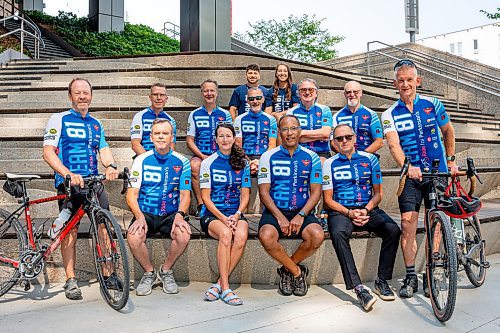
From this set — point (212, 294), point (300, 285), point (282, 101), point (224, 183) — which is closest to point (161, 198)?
point (224, 183)

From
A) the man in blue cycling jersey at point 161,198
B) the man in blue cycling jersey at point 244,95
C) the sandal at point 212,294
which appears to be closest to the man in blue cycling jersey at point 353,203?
the sandal at point 212,294

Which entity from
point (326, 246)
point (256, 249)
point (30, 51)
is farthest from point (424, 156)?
point (30, 51)

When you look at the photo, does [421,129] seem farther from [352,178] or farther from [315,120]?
[315,120]

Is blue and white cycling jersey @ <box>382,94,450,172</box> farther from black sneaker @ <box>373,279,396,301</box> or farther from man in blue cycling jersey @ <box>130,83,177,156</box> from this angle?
man in blue cycling jersey @ <box>130,83,177,156</box>

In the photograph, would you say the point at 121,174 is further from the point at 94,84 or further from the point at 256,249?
the point at 94,84

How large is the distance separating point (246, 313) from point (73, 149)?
2.17 meters

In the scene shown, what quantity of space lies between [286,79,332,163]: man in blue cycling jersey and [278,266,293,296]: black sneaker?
1768 millimetres

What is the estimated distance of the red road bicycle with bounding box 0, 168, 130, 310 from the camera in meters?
4.05

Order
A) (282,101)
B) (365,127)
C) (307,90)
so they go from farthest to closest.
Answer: (282,101) < (307,90) < (365,127)

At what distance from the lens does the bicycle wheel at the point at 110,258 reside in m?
3.97

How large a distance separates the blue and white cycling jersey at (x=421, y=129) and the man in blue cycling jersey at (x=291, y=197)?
2.72 feet

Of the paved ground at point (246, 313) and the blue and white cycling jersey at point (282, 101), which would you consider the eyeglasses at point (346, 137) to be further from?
the blue and white cycling jersey at point (282, 101)

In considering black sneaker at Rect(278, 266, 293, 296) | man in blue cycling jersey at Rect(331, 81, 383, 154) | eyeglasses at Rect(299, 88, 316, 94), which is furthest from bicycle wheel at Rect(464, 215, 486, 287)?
eyeglasses at Rect(299, 88, 316, 94)

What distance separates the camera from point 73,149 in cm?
454
